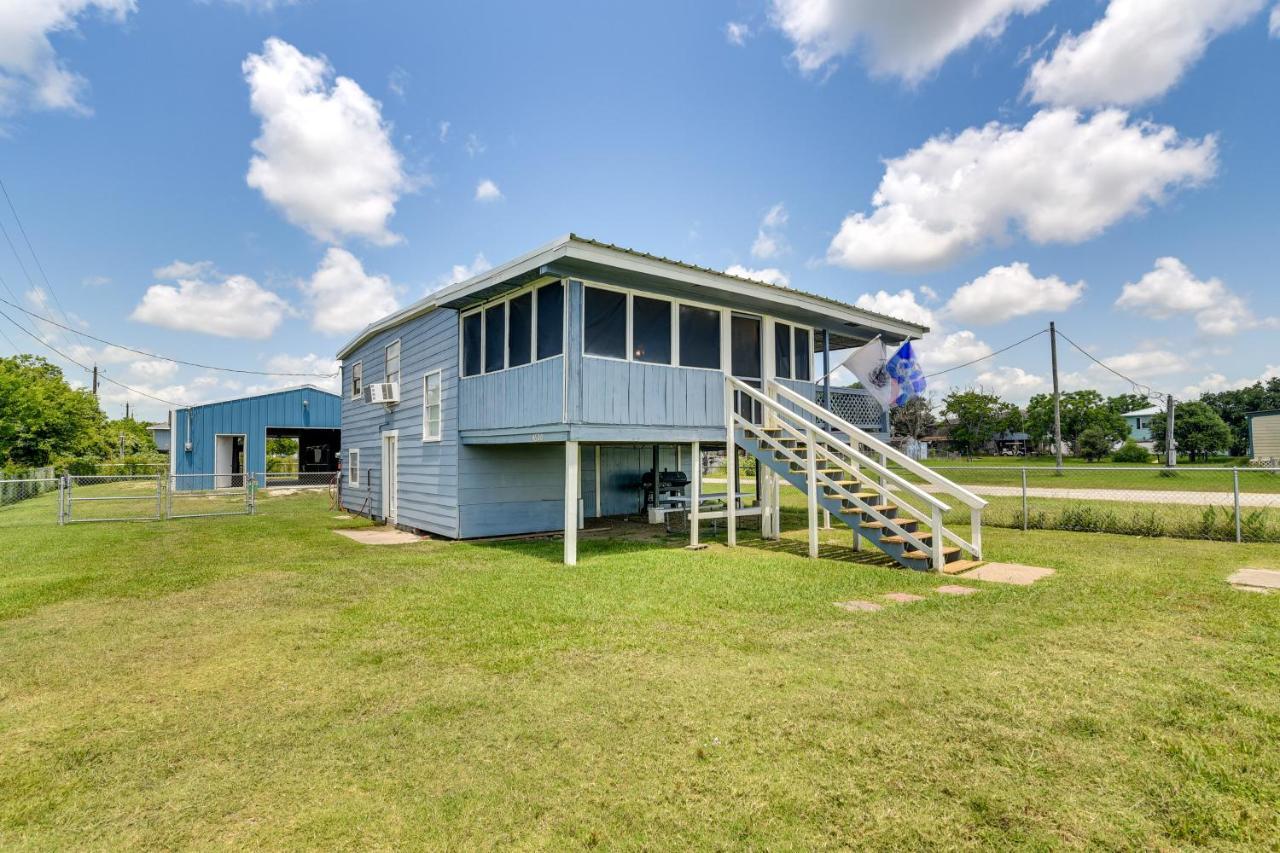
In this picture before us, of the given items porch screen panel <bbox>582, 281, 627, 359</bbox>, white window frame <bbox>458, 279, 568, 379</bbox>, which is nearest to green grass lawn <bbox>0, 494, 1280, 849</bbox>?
porch screen panel <bbox>582, 281, 627, 359</bbox>

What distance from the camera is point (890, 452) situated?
8406mm

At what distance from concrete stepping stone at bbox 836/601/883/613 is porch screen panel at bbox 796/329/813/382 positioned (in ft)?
19.6

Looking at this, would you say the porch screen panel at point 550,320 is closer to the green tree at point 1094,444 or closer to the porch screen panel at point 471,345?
the porch screen panel at point 471,345

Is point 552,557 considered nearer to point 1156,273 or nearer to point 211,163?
point 211,163

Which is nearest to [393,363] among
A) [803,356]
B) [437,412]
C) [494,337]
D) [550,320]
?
[437,412]

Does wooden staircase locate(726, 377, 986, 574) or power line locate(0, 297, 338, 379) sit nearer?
wooden staircase locate(726, 377, 986, 574)

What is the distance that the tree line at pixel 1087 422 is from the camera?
39938mm

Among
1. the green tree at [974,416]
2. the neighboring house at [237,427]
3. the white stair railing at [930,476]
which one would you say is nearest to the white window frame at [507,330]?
the white stair railing at [930,476]

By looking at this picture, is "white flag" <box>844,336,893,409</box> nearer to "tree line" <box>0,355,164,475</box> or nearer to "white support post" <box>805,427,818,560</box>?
"white support post" <box>805,427,818,560</box>

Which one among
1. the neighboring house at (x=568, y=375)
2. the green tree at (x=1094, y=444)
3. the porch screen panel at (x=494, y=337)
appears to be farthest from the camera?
the green tree at (x=1094, y=444)

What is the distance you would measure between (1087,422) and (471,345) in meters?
49.4

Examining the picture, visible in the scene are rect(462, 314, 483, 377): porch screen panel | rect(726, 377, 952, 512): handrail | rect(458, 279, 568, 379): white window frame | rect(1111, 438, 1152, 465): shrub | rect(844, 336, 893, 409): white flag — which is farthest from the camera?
Result: rect(1111, 438, 1152, 465): shrub

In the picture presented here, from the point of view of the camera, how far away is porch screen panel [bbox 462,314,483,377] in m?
9.91

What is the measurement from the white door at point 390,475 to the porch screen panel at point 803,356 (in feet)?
27.6
